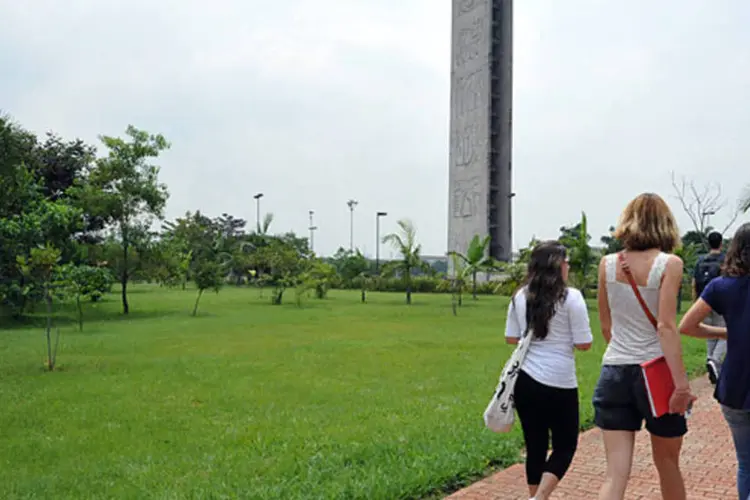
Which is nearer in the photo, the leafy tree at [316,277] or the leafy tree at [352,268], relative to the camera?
the leafy tree at [316,277]

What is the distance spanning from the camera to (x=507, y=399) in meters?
3.46

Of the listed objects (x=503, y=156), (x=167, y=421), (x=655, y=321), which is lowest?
(x=167, y=421)

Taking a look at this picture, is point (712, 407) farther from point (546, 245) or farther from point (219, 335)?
point (219, 335)

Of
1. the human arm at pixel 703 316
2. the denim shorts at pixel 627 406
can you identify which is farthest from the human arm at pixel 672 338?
the human arm at pixel 703 316

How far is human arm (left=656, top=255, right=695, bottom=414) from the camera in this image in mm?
2922

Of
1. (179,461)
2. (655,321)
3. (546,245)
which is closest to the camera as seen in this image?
(655,321)

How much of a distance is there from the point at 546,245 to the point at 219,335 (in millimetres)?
13286

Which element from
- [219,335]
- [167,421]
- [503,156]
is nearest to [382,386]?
[167,421]

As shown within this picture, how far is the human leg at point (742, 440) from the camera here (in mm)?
2928

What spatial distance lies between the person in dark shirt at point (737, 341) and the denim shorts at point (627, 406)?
225 mm

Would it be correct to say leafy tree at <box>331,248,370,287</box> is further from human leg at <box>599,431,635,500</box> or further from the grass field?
human leg at <box>599,431,635,500</box>

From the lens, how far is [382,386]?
29.1 feet

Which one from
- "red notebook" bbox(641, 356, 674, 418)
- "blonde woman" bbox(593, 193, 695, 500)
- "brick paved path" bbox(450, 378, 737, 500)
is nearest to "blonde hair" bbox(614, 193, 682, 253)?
"blonde woman" bbox(593, 193, 695, 500)

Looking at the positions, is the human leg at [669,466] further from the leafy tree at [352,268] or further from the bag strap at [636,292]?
the leafy tree at [352,268]
